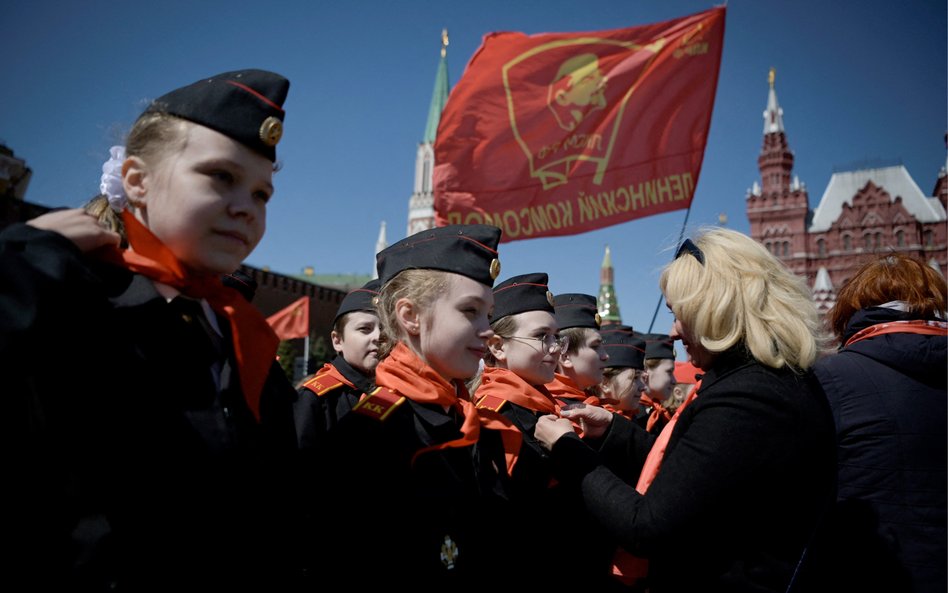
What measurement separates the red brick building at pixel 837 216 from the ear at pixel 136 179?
156ft

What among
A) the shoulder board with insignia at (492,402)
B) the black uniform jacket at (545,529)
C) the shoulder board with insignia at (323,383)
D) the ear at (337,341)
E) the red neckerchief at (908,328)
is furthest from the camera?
the ear at (337,341)

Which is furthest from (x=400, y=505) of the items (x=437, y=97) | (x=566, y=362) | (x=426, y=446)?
(x=437, y=97)

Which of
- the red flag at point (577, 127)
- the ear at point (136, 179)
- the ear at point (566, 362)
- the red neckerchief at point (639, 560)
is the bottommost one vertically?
the red neckerchief at point (639, 560)

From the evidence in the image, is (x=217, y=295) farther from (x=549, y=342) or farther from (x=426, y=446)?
(x=549, y=342)

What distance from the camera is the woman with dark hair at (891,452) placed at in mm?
2254

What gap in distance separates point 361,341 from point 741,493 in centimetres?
301

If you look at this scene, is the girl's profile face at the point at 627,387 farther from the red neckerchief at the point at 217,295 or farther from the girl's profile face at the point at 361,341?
the red neckerchief at the point at 217,295

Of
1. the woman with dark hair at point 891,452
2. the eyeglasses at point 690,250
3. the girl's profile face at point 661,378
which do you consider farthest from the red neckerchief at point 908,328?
the girl's profile face at point 661,378

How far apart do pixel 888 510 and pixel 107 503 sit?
2719 millimetres

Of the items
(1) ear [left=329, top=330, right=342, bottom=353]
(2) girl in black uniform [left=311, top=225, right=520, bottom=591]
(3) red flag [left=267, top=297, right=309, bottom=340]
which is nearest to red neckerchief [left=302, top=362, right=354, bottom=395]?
(1) ear [left=329, top=330, right=342, bottom=353]

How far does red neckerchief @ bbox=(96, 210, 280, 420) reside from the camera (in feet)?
4.33

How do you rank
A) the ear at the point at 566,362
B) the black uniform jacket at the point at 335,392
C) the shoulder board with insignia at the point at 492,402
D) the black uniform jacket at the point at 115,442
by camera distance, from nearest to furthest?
the black uniform jacket at the point at 115,442, the shoulder board with insignia at the point at 492,402, the black uniform jacket at the point at 335,392, the ear at the point at 566,362

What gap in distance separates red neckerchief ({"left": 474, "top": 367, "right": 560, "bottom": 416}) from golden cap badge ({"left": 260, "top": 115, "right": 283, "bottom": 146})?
168 centimetres

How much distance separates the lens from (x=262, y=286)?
131 ft
